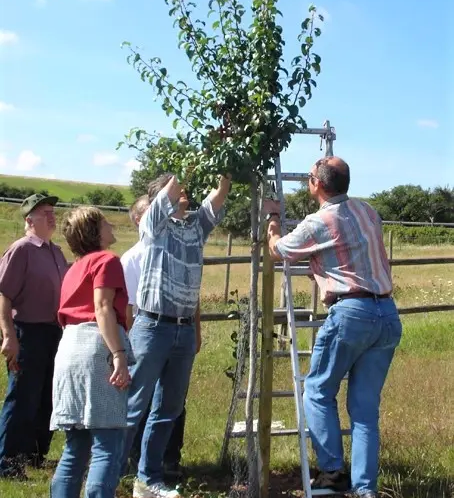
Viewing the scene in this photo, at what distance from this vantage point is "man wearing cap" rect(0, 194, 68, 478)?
16.8 ft

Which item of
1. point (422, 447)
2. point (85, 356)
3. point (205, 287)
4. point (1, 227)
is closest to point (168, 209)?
point (85, 356)

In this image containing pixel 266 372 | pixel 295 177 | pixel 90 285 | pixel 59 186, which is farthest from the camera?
pixel 59 186

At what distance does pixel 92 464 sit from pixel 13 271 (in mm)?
1747

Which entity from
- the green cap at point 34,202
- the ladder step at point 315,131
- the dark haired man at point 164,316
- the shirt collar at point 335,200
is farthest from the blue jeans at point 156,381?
the ladder step at point 315,131

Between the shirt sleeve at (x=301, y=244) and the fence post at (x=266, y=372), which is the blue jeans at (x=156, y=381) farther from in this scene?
the shirt sleeve at (x=301, y=244)

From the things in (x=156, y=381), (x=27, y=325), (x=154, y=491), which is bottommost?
(x=154, y=491)

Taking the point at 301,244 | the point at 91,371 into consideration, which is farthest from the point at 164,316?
the point at 301,244

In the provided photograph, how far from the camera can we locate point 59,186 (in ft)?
216

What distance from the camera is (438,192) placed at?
61.1 meters

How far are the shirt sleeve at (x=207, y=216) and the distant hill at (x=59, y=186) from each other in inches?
2074

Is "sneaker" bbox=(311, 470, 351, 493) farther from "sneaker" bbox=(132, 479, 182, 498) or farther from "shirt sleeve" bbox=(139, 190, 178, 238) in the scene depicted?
"shirt sleeve" bbox=(139, 190, 178, 238)

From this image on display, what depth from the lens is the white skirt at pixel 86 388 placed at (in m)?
3.77

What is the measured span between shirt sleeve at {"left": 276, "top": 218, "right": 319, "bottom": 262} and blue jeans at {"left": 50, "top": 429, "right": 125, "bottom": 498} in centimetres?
135

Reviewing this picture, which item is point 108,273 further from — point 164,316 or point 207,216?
point 207,216
